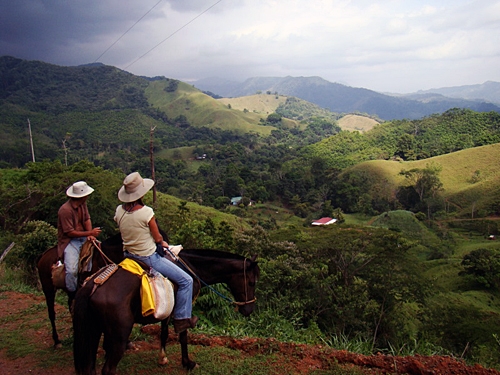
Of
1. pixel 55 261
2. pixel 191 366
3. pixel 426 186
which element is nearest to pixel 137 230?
pixel 191 366

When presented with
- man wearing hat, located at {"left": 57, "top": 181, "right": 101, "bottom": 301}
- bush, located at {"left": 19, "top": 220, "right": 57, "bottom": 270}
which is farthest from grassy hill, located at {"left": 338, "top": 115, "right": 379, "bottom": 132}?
man wearing hat, located at {"left": 57, "top": 181, "right": 101, "bottom": 301}

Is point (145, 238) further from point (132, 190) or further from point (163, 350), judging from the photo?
point (163, 350)

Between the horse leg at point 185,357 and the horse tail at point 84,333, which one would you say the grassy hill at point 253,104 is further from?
the horse tail at point 84,333

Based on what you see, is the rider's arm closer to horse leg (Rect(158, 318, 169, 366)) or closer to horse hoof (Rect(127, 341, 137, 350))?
horse leg (Rect(158, 318, 169, 366))

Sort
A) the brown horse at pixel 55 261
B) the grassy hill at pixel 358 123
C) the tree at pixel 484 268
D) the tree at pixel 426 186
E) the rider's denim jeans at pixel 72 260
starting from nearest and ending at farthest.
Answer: the rider's denim jeans at pixel 72 260
the brown horse at pixel 55 261
the tree at pixel 484 268
the tree at pixel 426 186
the grassy hill at pixel 358 123

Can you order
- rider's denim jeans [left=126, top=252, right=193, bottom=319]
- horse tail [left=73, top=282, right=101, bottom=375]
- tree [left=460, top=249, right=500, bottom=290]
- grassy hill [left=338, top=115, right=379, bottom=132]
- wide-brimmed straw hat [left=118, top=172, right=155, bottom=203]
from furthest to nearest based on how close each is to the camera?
grassy hill [left=338, top=115, right=379, bottom=132] → tree [left=460, top=249, right=500, bottom=290] → rider's denim jeans [left=126, top=252, right=193, bottom=319] → wide-brimmed straw hat [left=118, top=172, right=155, bottom=203] → horse tail [left=73, top=282, right=101, bottom=375]

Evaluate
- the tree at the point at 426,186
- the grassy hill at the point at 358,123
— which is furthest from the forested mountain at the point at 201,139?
the grassy hill at the point at 358,123

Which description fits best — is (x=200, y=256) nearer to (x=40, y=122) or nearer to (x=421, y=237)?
(x=421, y=237)

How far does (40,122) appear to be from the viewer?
9819 cm

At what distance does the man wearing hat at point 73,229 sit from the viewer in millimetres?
4273

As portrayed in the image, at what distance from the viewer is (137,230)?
3.64 m

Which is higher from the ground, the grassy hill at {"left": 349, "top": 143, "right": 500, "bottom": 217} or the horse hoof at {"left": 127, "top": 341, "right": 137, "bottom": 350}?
the horse hoof at {"left": 127, "top": 341, "right": 137, "bottom": 350}

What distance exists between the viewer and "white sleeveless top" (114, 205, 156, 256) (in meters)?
3.62

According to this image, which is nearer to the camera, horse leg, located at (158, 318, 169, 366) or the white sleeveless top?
the white sleeveless top
